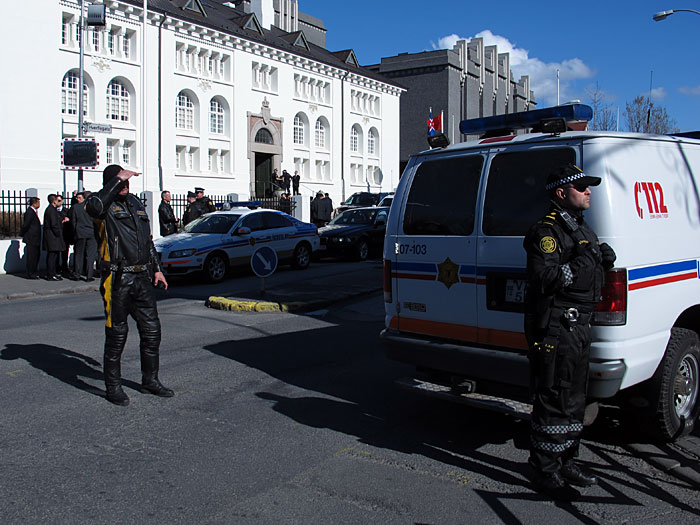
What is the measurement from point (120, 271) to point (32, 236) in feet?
37.1

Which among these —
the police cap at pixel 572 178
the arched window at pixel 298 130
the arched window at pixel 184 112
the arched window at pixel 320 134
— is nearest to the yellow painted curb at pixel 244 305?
the police cap at pixel 572 178

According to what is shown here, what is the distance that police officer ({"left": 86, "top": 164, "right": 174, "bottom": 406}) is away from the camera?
19.6 ft

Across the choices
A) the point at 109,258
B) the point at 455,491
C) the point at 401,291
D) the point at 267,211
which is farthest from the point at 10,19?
the point at 455,491

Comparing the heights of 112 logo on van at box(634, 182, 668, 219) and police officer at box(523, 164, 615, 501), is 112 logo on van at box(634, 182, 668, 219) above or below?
above

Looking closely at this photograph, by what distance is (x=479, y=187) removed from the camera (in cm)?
509

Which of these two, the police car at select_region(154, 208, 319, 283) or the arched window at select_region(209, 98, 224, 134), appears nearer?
the police car at select_region(154, 208, 319, 283)

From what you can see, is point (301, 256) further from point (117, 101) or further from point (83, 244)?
point (117, 101)

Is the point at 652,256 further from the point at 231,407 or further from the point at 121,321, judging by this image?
the point at 121,321

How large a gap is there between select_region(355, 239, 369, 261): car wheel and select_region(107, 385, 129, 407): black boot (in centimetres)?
1438

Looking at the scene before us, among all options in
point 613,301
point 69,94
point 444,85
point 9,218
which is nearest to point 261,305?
point 613,301

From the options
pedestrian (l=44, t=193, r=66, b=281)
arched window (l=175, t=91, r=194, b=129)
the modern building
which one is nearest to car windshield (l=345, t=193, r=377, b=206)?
arched window (l=175, t=91, r=194, b=129)

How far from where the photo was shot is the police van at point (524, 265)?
4422 mm

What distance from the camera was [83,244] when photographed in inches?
626

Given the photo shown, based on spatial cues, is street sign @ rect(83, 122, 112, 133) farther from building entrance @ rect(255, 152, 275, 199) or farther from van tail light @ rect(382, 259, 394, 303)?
building entrance @ rect(255, 152, 275, 199)
